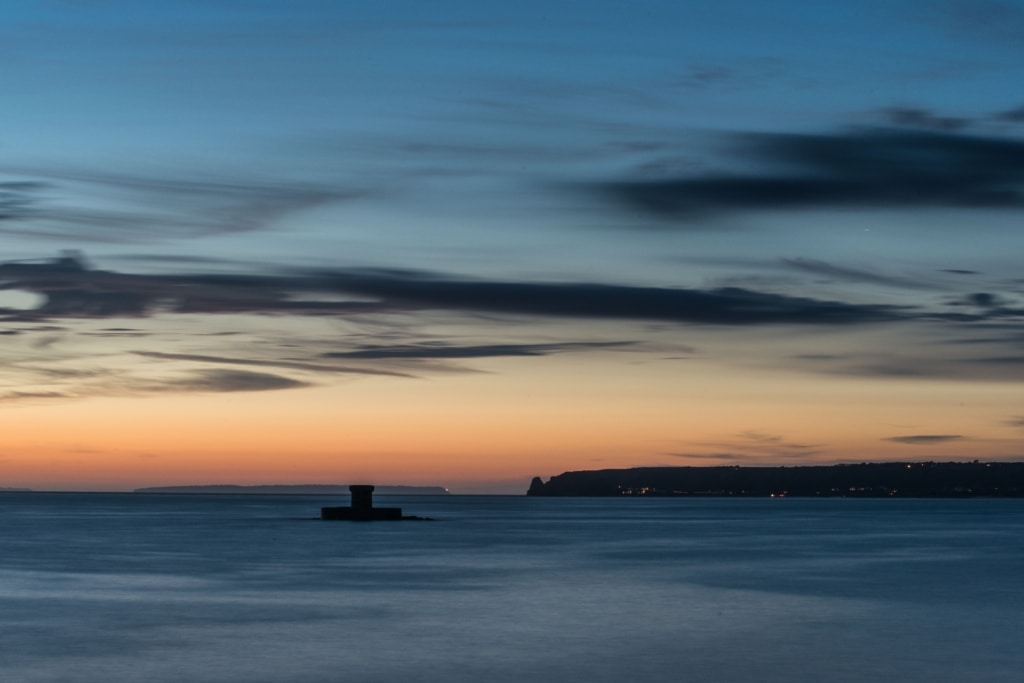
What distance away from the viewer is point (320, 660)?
36625 millimetres

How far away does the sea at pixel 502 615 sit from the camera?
35.6 metres

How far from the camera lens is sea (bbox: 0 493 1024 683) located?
3562cm

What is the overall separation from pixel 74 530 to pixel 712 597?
3748 inches

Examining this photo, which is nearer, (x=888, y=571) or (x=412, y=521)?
(x=888, y=571)

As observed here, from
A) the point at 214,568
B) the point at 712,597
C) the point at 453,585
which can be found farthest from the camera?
the point at 214,568

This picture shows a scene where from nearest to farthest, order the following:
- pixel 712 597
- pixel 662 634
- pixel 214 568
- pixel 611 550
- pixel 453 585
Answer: pixel 662 634 → pixel 712 597 → pixel 453 585 → pixel 214 568 → pixel 611 550

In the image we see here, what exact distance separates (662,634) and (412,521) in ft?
399

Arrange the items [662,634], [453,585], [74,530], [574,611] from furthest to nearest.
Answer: [74,530], [453,585], [574,611], [662,634]

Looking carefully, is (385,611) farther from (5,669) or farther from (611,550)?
(611,550)

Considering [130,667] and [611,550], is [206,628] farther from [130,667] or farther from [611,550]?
A: [611,550]

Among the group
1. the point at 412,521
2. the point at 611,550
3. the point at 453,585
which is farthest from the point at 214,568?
the point at 412,521

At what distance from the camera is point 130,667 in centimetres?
3572

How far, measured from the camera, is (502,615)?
4888cm

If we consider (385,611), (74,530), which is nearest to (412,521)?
(74,530)
